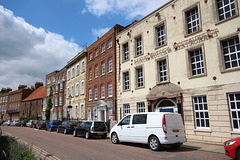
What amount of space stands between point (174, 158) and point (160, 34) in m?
11.4

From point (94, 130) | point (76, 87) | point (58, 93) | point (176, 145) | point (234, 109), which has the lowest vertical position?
point (176, 145)

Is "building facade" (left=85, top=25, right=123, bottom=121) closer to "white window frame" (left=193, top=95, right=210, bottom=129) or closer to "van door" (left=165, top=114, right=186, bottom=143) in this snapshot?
"white window frame" (left=193, top=95, right=210, bottom=129)

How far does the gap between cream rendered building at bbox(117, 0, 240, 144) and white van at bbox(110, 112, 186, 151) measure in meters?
2.94

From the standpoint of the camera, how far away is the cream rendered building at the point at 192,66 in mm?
11305

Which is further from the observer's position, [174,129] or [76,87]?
[76,87]

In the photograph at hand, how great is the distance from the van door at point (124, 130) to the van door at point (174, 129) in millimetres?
2597

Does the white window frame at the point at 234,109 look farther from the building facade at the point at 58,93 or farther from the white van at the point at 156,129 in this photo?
the building facade at the point at 58,93

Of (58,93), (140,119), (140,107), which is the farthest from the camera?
(58,93)

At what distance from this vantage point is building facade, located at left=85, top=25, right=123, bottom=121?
2211cm

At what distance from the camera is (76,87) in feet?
107

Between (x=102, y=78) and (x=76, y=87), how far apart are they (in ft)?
31.6

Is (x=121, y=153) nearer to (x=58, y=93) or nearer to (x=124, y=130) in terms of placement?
(x=124, y=130)

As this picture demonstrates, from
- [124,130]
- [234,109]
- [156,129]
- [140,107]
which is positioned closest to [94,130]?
[124,130]

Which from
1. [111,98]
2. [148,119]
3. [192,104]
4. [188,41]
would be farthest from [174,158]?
[111,98]
